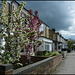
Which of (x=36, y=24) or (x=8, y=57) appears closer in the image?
(x=8, y=57)

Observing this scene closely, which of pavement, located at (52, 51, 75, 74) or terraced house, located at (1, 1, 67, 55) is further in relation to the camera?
terraced house, located at (1, 1, 67, 55)

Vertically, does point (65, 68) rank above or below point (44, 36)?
below

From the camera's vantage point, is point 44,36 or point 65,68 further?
point 44,36

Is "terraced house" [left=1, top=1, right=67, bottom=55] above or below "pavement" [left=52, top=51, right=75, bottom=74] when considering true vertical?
above

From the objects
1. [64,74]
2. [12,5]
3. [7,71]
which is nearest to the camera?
[7,71]

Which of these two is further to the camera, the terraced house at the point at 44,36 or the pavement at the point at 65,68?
the terraced house at the point at 44,36

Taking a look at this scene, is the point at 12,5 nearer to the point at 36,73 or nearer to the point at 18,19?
the point at 18,19

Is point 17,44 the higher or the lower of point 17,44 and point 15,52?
the higher

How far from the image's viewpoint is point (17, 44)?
4859 mm

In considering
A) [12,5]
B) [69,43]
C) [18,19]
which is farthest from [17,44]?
[69,43]

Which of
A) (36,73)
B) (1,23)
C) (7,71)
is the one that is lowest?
(36,73)

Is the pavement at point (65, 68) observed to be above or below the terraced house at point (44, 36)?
below

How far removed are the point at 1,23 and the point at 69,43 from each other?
43.4m

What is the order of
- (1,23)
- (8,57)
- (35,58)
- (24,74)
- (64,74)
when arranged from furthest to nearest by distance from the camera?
(35,58) → (64,74) → (1,23) → (8,57) → (24,74)
